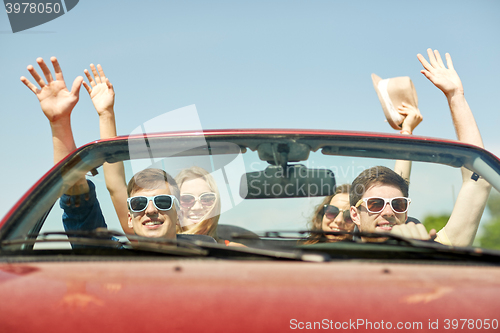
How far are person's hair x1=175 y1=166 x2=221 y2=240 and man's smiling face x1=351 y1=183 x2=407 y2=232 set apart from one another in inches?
33.9

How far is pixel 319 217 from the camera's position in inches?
98.7

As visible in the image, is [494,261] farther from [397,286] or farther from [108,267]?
[108,267]

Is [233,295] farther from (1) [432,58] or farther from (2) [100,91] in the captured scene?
(1) [432,58]

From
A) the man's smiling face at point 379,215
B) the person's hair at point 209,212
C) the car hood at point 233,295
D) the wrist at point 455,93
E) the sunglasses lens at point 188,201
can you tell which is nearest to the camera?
the car hood at point 233,295

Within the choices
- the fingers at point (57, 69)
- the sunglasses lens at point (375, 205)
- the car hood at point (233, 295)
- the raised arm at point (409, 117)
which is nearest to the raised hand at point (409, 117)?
the raised arm at point (409, 117)

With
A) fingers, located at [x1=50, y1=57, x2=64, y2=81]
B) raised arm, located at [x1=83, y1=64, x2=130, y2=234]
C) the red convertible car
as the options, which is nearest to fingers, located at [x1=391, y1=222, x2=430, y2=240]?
the red convertible car

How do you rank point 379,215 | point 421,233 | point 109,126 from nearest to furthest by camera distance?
point 421,233 < point 379,215 < point 109,126

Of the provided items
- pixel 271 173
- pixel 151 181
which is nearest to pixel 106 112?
pixel 151 181

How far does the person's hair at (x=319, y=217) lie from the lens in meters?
2.04

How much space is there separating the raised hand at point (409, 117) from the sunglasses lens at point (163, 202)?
2.23 m

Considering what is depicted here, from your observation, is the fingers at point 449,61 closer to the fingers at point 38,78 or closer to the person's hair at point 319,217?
the person's hair at point 319,217

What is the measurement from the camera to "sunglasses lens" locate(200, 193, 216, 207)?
255 cm

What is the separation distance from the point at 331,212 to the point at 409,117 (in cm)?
161

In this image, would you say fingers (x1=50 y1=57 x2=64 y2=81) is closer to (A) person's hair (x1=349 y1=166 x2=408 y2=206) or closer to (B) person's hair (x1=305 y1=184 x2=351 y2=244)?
(B) person's hair (x1=305 y1=184 x2=351 y2=244)
